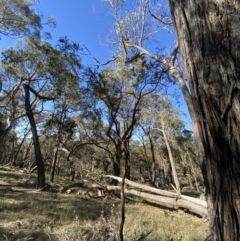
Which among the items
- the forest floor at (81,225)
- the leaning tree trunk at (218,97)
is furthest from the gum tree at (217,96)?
the forest floor at (81,225)

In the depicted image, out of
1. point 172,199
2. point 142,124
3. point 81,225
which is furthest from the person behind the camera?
point 142,124

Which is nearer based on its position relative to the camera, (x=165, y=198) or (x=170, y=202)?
(x=170, y=202)

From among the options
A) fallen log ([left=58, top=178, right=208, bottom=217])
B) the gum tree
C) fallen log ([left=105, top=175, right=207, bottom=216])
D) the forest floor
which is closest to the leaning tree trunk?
the gum tree

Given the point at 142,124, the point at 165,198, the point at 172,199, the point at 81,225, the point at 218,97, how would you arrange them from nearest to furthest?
the point at 218,97 → the point at 81,225 → the point at 172,199 → the point at 165,198 → the point at 142,124

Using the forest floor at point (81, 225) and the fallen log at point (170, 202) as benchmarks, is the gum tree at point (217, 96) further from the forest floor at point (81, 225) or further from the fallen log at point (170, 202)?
the fallen log at point (170, 202)

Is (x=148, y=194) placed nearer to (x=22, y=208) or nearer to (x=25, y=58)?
(x=22, y=208)

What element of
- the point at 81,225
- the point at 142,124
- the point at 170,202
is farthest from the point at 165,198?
the point at 142,124

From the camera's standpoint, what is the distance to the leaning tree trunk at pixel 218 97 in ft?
4.25

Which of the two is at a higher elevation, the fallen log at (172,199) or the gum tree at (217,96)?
the gum tree at (217,96)

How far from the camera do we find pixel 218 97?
1.38 metres

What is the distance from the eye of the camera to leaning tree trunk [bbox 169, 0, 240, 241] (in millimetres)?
1297

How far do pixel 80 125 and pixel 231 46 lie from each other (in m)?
19.0

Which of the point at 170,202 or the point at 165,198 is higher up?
the point at 165,198

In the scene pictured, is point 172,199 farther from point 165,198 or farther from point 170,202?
point 165,198
